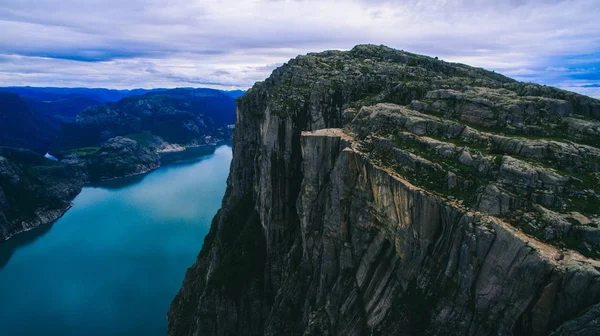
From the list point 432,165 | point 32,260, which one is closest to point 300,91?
point 432,165

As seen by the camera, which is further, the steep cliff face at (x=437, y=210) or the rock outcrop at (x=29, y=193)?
the rock outcrop at (x=29, y=193)

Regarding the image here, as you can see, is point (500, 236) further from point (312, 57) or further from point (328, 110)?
point (312, 57)

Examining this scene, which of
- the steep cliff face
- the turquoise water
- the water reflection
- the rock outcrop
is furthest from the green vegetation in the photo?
the rock outcrop

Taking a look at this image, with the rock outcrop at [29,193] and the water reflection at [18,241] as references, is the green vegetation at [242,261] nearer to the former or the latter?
the water reflection at [18,241]

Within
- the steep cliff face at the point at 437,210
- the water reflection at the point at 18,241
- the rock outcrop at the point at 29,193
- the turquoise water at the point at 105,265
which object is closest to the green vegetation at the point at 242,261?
the steep cliff face at the point at 437,210

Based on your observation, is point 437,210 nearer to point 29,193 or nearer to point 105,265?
point 105,265

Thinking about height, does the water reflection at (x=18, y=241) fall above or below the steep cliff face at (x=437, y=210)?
below

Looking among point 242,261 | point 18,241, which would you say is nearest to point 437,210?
point 242,261

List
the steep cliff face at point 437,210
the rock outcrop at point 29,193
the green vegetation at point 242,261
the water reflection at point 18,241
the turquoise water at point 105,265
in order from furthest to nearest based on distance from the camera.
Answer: the rock outcrop at point 29,193 → the water reflection at point 18,241 → the turquoise water at point 105,265 → the green vegetation at point 242,261 → the steep cliff face at point 437,210
